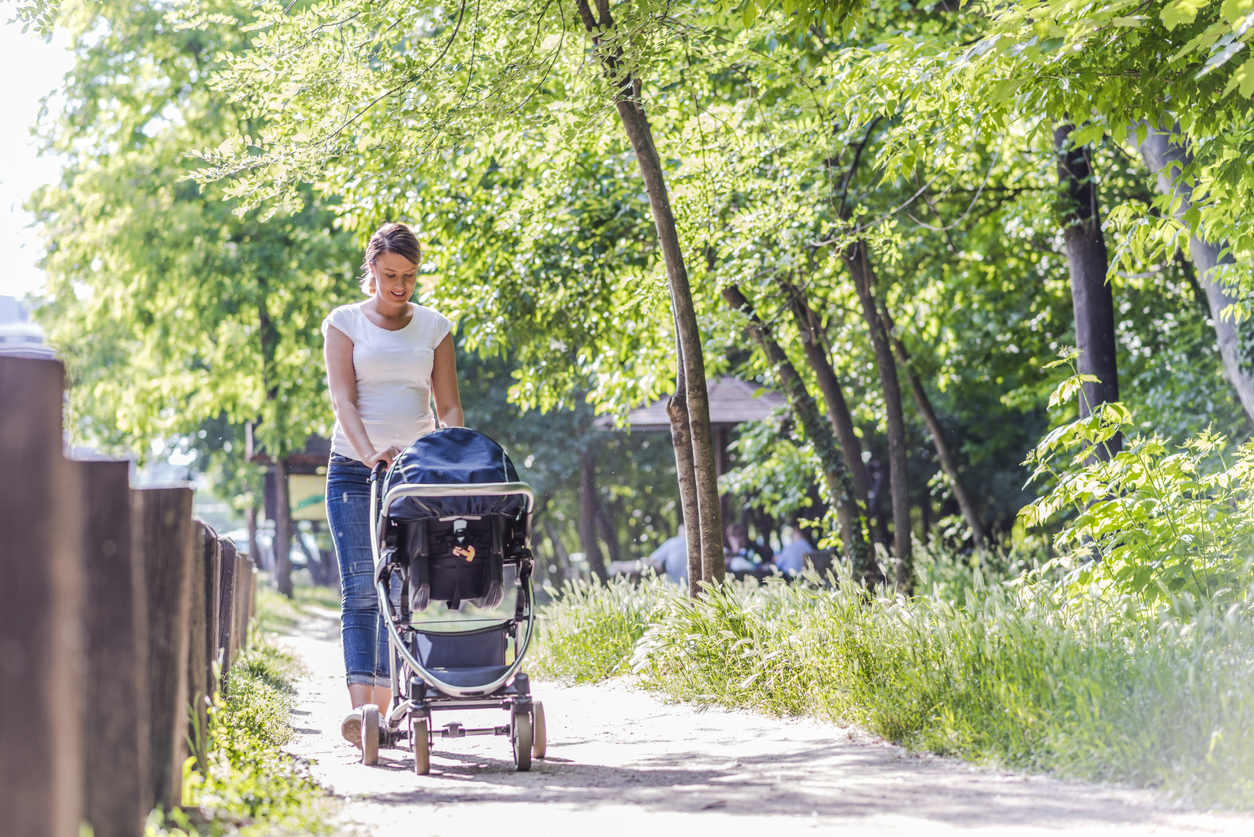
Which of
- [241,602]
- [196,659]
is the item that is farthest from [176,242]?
[196,659]

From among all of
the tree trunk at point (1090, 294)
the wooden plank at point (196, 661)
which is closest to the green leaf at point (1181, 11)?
the wooden plank at point (196, 661)

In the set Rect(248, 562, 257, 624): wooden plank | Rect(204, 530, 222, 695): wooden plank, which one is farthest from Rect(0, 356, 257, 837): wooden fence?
Rect(248, 562, 257, 624): wooden plank

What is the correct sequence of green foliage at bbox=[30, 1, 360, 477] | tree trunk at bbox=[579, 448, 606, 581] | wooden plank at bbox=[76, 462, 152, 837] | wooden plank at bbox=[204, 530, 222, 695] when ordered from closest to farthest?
wooden plank at bbox=[76, 462, 152, 837] → wooden plank at bbox=[204, 530, 222, 695] → green foliage at bbox=[30, 1, 360, 477] → tree trunk at bbox=[579, 448, 606, 581]

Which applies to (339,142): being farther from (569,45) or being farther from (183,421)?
(183,421)

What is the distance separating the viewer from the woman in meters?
5.02

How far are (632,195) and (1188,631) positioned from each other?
24.3ft

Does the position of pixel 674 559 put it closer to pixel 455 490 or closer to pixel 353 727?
pixel 353 727

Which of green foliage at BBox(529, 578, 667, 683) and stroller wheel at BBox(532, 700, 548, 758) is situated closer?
stroller wheel at BBox(532, 700, 548, 758)

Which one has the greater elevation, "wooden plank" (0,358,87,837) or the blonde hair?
the blonde hair

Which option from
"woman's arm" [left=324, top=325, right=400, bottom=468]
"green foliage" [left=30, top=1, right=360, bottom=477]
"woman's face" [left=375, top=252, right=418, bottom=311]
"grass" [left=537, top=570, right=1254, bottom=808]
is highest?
"green foliage" [left=30, top=1, right=360, bottom=477]

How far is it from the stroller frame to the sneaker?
3.2 inches

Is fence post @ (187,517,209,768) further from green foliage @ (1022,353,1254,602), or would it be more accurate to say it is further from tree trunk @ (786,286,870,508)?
tree trunk @ (786,286,870,508)

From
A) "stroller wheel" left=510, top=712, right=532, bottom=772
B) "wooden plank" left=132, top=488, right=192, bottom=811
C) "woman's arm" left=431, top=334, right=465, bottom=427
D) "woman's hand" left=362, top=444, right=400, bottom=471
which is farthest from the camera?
"woman's arm" left=431, top=334, right=465, bottom=427

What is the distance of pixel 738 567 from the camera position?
1650 centimetres
